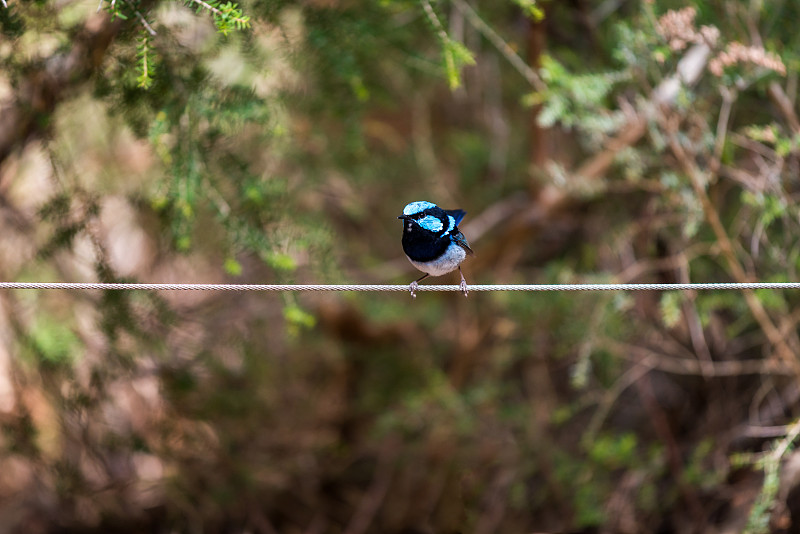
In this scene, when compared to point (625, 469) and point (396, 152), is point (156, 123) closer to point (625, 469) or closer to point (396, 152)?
point (396, 152)

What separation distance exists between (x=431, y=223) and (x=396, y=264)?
10.4 feet

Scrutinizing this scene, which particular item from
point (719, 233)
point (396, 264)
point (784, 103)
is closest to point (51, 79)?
point (396, 264)

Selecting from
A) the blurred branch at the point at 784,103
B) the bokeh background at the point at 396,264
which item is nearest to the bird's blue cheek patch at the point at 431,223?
the bokeh background at the point at 396,264

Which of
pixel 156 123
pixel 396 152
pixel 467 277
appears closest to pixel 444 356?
pixel 467 277

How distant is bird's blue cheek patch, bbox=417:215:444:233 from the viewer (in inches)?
132

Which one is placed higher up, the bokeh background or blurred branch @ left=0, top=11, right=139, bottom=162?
blurred branch @ left=0, top=11, right=139, bottom=162

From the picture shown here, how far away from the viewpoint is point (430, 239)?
11.0ft

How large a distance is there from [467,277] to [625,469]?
77.3 inches

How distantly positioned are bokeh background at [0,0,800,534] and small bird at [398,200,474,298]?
645mm

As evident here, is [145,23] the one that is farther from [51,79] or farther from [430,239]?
[430,239]

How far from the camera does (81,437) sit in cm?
551

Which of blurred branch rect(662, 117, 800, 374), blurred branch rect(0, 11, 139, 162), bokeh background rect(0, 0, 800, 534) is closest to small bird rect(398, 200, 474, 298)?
bokeh background rect(0, 0, 800, 534)

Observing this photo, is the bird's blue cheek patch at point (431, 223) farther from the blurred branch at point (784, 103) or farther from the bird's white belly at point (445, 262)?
the blurred branch at point (784, 103)

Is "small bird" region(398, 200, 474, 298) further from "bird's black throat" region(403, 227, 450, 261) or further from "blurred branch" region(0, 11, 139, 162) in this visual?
"blurred branch" region(0, 11, 139, 162)
